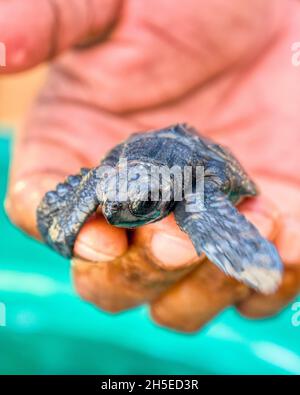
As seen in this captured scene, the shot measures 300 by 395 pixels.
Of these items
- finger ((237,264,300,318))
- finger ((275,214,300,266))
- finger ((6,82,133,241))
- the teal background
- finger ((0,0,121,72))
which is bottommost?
the teal background

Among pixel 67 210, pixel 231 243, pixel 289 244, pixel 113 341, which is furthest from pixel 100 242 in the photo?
pixel 113 341

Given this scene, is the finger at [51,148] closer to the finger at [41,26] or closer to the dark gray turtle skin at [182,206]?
the dark gray turtle skin at [182,206]

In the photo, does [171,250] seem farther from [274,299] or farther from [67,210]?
[274,299]

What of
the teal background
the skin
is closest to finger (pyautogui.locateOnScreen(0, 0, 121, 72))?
the skin

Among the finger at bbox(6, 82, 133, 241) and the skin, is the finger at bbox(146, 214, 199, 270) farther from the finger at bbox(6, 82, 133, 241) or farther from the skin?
the finger at bbox(6, 82, 133, 241)

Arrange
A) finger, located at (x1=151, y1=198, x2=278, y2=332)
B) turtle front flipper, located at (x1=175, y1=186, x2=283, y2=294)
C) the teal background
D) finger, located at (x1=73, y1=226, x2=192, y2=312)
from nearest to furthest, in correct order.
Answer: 1. turtle front flipper, located at (x1=175, y1=186, x2=283, y2=294)
2. finger, located at (x1=73, y1=226, x2=192, y2=312)
3. finger, located at (x1=151, y1=198, x2=278, y2=332)
4. the teal background

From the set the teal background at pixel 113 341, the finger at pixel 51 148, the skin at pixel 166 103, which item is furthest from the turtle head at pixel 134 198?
the teal background at pixel 113 341

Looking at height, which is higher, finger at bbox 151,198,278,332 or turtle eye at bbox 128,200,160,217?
turtle eye at bbox 128,200,160,217
